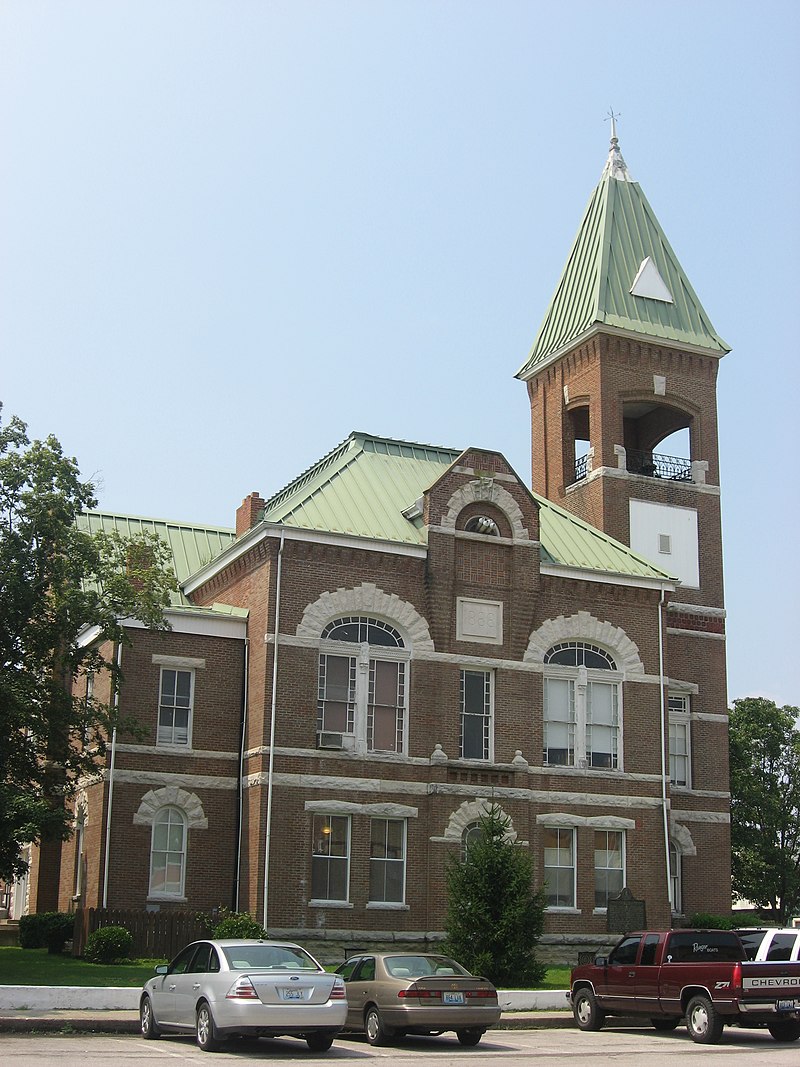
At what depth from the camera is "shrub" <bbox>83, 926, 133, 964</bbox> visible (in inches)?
1199

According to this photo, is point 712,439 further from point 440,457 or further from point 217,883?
point 217,883

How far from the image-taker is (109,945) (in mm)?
30453

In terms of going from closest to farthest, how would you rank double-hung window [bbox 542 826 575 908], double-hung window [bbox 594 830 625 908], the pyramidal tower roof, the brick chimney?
double-hung window [bbox 542 826 575 908], double-hung window [bbox 594 830 625 908], the brick chimney, the pyramidal tower roof

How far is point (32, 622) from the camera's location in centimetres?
3141

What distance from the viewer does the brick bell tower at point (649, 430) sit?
42.5m

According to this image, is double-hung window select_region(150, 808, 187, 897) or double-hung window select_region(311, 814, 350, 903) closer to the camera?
double-hung window select_region(311, 814, 350, 903)

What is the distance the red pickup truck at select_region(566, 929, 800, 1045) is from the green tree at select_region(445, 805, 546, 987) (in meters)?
4.07

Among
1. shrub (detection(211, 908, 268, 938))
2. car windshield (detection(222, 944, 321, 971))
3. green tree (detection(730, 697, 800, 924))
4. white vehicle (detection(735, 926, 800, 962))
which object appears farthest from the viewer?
green tree (detection(730, 697, 800, 924))

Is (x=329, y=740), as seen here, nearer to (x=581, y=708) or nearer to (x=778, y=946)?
(x=581, y=708)

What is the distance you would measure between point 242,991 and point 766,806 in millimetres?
52488

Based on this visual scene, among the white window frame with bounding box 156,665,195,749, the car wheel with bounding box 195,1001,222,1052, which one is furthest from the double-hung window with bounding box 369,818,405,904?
the car wheel with bounding box 195,1001,222,1052

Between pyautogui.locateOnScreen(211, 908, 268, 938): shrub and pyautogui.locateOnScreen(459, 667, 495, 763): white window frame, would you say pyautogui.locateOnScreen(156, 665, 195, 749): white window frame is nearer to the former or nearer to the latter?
pyautogui.locateOnScreen(211, 908, 268, 938): shrub

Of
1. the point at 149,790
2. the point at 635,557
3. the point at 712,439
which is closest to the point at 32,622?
the point at 149,790

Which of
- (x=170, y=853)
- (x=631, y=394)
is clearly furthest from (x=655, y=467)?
(x=170, y=853)
